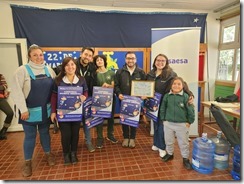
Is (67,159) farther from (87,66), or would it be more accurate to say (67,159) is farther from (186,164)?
(186,164)

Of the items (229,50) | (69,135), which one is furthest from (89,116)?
(229,50)

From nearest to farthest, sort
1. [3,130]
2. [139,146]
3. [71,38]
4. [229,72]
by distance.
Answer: [139,146] → [3,130] → [71,38] → [229,72]

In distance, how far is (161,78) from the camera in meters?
2.31

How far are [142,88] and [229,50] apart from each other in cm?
270

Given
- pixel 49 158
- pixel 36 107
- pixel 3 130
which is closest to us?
pixel 36 107

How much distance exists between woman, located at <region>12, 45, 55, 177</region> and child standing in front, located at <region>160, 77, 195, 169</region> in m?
1.38

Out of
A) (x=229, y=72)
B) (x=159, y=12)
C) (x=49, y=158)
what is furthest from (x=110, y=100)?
(x=229, y=72)

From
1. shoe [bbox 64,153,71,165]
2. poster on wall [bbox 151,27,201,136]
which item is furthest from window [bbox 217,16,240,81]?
shoe [bbox 64,153,71,165]

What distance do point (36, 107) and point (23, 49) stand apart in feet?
6.12

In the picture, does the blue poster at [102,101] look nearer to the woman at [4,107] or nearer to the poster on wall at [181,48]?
the poster on wall at [181,48]

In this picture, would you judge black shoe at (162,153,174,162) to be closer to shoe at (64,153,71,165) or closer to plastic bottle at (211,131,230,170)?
plastic bottle at (211,131,230,170)

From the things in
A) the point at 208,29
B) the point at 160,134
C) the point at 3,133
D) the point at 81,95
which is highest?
the point at 208,29

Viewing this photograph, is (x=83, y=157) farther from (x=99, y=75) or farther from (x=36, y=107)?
(x=99, y=75)

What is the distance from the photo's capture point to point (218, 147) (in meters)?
2.10
